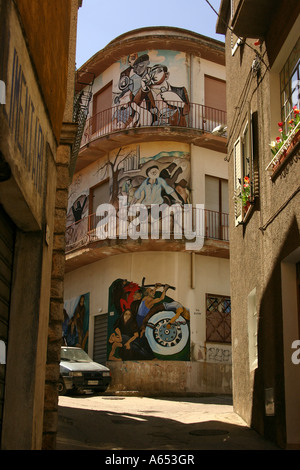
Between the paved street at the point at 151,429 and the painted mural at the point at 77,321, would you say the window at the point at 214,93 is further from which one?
the paved street at the point at 151,429

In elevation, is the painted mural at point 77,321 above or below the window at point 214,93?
below

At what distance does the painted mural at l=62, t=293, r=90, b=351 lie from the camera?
2400 cm

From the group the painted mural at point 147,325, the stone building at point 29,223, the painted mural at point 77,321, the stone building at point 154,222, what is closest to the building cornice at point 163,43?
the stone building at point 154,222

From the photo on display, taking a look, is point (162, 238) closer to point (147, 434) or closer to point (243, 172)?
point (243, 172)

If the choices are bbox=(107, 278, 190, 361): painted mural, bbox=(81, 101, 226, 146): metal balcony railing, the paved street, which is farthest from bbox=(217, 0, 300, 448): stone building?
bbox=(81, 101, 226, 146): metal balcony railing

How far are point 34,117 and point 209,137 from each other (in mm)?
17665

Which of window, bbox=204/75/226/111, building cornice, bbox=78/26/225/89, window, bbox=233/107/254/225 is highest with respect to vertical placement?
building cornice, bbox=78/26/225/89

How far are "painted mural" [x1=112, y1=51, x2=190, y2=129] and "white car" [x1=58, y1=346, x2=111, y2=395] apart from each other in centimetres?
996

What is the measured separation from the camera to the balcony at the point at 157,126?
23.3 m

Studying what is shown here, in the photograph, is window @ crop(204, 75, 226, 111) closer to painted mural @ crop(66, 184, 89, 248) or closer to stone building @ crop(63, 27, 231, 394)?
stone building @ crop(63, 27, 231, 394)

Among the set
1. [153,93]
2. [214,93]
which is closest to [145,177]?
[153,93]

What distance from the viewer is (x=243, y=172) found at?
11977 mm

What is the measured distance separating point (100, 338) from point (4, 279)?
17.3 metres

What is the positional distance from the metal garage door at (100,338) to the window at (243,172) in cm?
1169
